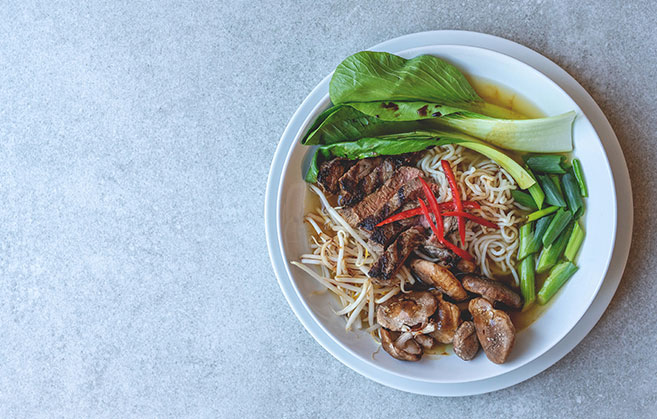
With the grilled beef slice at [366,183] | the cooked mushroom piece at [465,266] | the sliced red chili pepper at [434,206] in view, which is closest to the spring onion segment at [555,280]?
the cooked mushroom piece at [465,266]

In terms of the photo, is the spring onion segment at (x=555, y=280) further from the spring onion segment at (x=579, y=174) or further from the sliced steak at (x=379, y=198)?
the sliced steak at (x=379, y=198)

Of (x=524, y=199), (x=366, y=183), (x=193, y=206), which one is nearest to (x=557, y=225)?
(x=524, y=199)

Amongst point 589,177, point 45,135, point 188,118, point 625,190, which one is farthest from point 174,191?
point 625,190

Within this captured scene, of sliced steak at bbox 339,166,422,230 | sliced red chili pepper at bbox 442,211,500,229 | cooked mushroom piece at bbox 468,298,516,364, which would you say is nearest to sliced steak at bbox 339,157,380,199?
sliced steak at bbox 339,166,422,230

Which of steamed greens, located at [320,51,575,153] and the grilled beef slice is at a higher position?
steamed greens, located at [320,51,575,153]

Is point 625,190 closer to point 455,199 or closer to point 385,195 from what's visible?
point 455,199

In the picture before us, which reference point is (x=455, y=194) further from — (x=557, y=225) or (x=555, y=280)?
(x=555, y=280)

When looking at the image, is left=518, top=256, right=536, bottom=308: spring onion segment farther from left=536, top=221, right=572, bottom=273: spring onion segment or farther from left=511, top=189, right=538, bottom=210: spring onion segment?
left=511, top=189, right=538, bottom=210: spring onion segment
